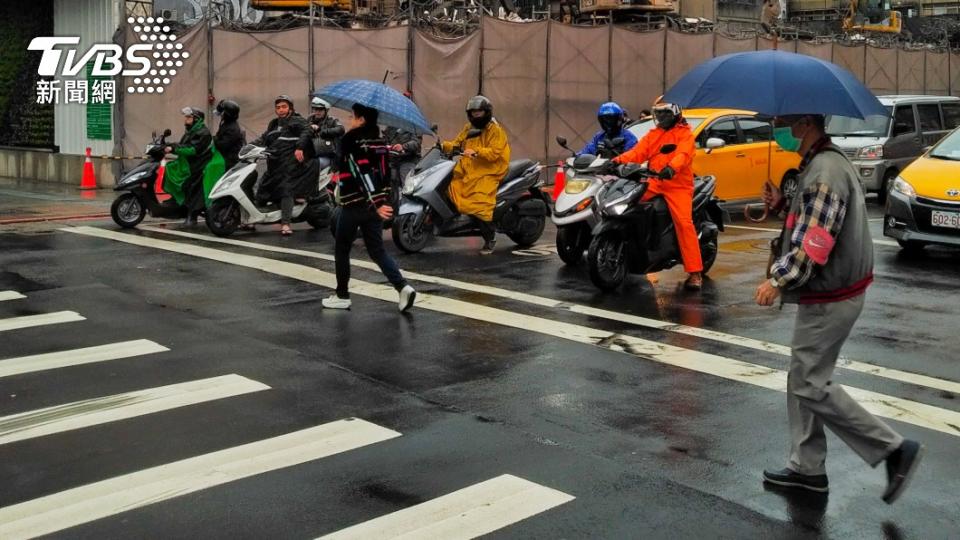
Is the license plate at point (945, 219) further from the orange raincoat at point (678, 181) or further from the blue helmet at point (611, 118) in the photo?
the blue helmet at point (611, 118)

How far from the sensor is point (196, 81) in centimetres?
2020

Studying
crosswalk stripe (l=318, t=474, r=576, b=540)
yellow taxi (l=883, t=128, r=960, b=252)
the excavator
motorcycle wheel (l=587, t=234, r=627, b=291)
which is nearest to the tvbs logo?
motorcycle wheel (l=587, t=234, r=627, b=291)

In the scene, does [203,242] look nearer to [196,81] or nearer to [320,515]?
[196,81]

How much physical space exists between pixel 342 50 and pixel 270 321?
39.6 ft

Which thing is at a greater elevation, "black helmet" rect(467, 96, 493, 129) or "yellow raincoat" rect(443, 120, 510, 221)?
"black helmet" rect(467, 96, 493, 129)

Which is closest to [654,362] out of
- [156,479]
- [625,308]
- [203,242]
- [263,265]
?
[625,308]

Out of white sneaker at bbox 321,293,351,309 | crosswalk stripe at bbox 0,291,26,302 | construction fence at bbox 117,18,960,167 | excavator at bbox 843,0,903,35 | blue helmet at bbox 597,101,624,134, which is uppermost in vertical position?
excavator at bbox 843,0,903,35

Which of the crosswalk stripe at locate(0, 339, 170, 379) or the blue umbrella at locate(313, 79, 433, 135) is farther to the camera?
the blue umbrella at locate(313, 79, 433, 135)

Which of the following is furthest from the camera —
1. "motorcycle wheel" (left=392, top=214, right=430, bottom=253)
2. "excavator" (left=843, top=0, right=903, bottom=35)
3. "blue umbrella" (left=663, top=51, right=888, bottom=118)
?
"excavator" (left=843, top=0, right=903, bottom=35)

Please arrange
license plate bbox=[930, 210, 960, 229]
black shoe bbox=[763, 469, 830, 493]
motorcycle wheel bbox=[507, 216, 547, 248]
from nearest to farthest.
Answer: black shoe bbox=[763, 469, 830, 493] → license plate bbox=[930, 210, 960, 229] → motorcycle wheel bbox=[507, 216, 547, 248]

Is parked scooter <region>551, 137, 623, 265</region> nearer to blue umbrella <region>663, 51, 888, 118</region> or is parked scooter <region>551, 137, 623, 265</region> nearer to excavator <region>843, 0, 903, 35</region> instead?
blue umbrella <region>663, 51, 888, 118</region>

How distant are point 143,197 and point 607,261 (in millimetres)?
7258

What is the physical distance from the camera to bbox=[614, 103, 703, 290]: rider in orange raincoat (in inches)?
420

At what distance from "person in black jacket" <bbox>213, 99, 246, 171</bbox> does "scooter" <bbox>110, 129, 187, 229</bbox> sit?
Result: 721mm
